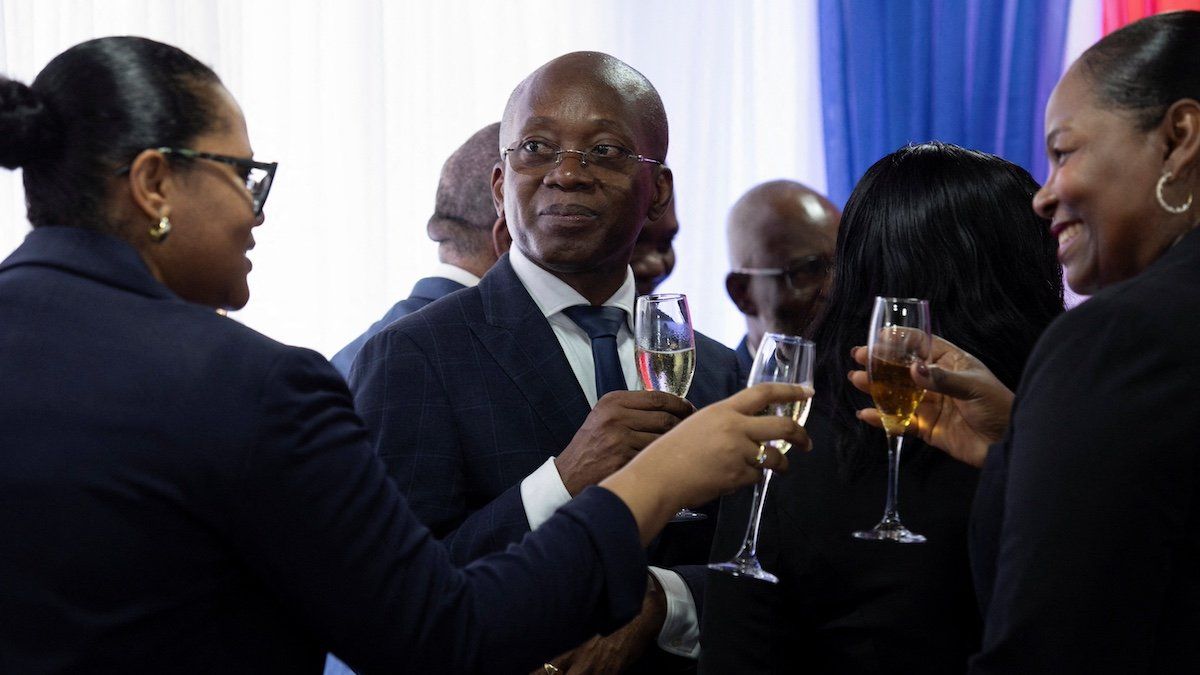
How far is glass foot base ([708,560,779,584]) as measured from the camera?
1.76 m

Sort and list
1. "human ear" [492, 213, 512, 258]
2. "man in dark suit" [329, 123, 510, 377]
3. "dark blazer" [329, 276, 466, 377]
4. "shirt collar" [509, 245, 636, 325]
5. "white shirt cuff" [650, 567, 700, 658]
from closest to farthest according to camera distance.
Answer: "white shirt cuff" [650, 567, 700, 658]
"shirt collar" [509, 245, 636, 325]
"human ear" [492, 213, 512, 258]
"dark blazer" [329, 276, 466, 377]
"man in dark suit" [329, 123, 510, 377]

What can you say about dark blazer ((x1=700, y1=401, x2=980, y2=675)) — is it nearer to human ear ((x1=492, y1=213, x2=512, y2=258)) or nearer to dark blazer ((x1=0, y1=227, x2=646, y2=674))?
dark blazer ((x1=0, y1=227, x2=646, y2=674))

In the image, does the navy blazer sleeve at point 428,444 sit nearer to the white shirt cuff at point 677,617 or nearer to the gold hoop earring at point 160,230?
the white shirt cuff at point 677,617

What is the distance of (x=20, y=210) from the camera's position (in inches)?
157

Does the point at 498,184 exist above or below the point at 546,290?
above

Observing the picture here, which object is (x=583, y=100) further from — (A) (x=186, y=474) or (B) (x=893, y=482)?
(A) (x=186, y=474)

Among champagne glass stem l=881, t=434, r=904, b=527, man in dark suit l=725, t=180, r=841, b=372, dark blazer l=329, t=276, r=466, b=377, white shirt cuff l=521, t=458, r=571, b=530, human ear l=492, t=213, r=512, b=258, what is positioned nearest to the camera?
champagne glass stem l=881, t=434, r=904, b=527

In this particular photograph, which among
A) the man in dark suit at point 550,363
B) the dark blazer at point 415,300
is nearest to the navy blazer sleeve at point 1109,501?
the man in dark suit at point 550,363

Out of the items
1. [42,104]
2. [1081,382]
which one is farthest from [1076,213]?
[42,104]

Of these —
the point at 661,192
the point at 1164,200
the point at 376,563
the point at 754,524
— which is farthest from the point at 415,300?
the point at 1164,200

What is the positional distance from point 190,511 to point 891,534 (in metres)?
0.88

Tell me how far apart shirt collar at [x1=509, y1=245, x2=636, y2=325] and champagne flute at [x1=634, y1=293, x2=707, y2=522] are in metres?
0.35

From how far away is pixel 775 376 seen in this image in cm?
179

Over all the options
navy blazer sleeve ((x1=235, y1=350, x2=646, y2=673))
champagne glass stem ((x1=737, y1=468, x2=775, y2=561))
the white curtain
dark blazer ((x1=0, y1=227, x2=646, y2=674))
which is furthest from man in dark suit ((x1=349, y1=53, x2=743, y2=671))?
the white curtain
